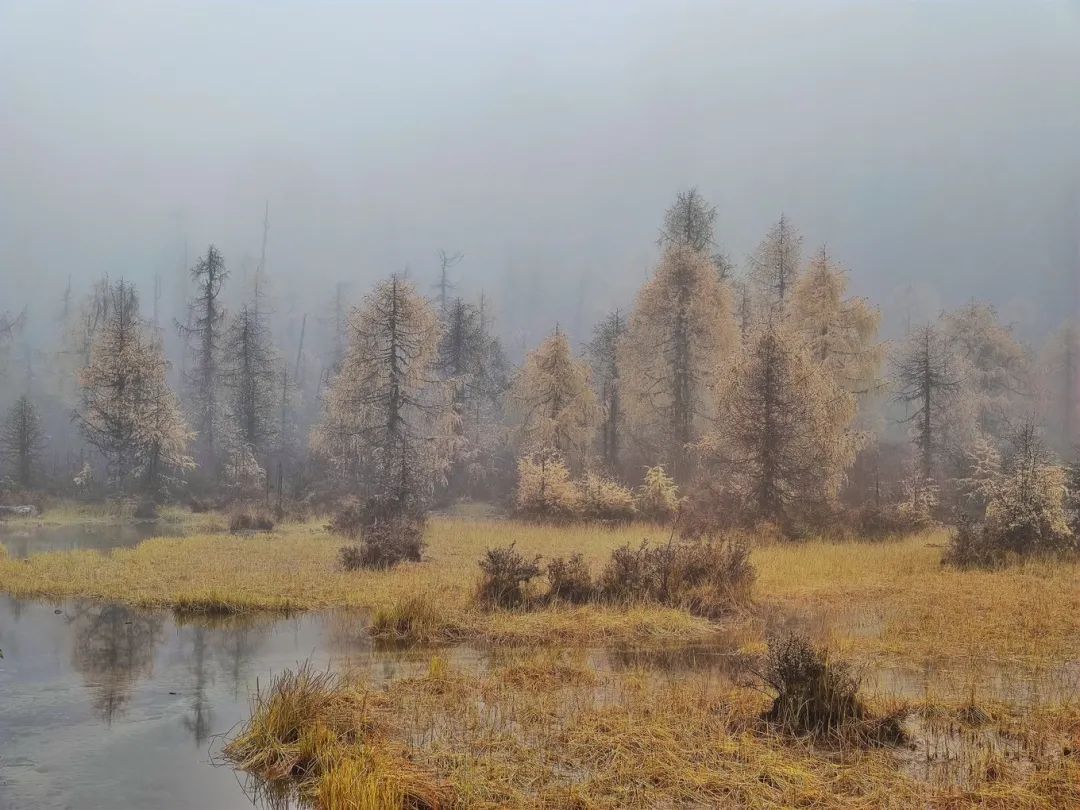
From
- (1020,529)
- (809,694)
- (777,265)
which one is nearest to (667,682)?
(809,694)

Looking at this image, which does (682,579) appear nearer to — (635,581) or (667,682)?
(635,581)

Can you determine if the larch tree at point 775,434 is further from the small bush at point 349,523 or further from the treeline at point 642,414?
the small bush at point 349,523

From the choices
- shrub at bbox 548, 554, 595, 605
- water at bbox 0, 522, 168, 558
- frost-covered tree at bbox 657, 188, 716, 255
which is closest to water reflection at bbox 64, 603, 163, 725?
shrub at bbox 548, 554, 595, 605

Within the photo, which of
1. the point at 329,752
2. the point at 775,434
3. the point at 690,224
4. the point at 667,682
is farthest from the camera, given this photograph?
the point at 690,224

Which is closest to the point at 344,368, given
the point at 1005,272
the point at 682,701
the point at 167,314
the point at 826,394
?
the point at 826,394

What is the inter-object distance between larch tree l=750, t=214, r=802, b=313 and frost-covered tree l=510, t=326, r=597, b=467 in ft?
39.0

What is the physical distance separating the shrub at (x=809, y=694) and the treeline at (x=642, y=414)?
57.7 ft

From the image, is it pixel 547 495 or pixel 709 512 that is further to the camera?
pixel 547 495

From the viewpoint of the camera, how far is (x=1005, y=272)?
12575 cm

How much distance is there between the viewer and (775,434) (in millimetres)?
30781

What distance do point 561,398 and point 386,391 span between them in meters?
9.00

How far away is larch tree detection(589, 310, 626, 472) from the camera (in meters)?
50.2

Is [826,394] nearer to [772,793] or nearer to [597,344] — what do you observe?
[597,344]

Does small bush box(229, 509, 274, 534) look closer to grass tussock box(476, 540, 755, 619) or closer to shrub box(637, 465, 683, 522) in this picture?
shrub box(637, 465, 683, 522)
